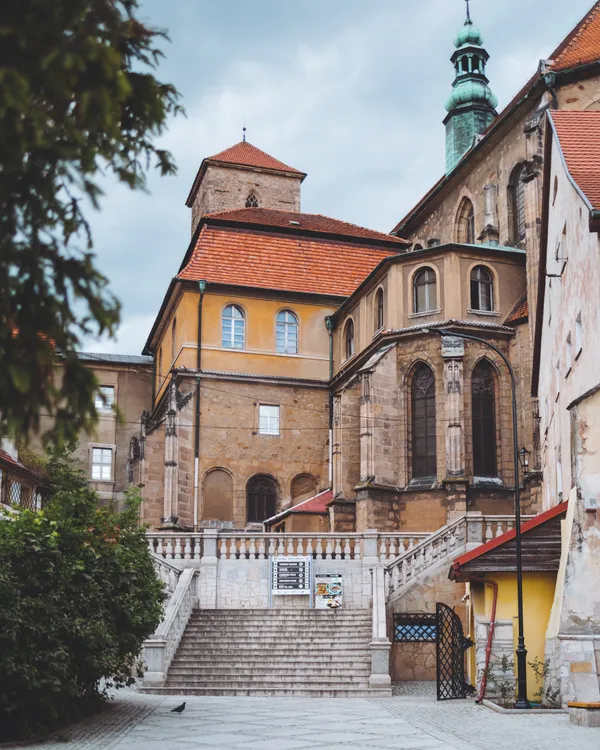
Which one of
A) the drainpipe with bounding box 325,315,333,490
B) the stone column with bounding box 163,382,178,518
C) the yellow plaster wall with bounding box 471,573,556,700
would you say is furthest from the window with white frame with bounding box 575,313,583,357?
the stone column with bounding box 163,382,178,518

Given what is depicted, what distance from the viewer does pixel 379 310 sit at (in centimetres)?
3928

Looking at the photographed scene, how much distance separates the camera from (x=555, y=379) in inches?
966

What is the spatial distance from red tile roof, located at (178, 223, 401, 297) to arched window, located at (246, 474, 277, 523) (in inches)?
306

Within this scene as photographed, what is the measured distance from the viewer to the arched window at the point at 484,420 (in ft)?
116

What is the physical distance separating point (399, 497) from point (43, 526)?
20975mm

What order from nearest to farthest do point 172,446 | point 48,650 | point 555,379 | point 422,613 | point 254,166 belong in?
point 48,650
point 555,379
point 422,613
point 172,446
point 254,166

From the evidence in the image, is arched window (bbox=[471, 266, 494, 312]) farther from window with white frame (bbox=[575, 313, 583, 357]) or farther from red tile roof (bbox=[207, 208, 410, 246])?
window with white frame (bbox=[575, 313, 583, 357])

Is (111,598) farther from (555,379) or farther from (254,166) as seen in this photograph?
(254,166)

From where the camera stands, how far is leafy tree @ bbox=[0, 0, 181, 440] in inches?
254

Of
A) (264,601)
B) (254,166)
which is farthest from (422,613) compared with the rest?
(254,166)

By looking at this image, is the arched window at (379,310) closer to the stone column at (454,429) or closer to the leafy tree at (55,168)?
the stone column at (454,429)

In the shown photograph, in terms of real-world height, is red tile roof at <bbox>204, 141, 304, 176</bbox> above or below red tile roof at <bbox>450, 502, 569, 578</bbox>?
above

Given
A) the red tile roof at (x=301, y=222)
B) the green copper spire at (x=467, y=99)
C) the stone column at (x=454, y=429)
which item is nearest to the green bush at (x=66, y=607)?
the stone column at (x=454, y=429)

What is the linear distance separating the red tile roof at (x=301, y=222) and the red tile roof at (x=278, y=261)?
1.46ft
